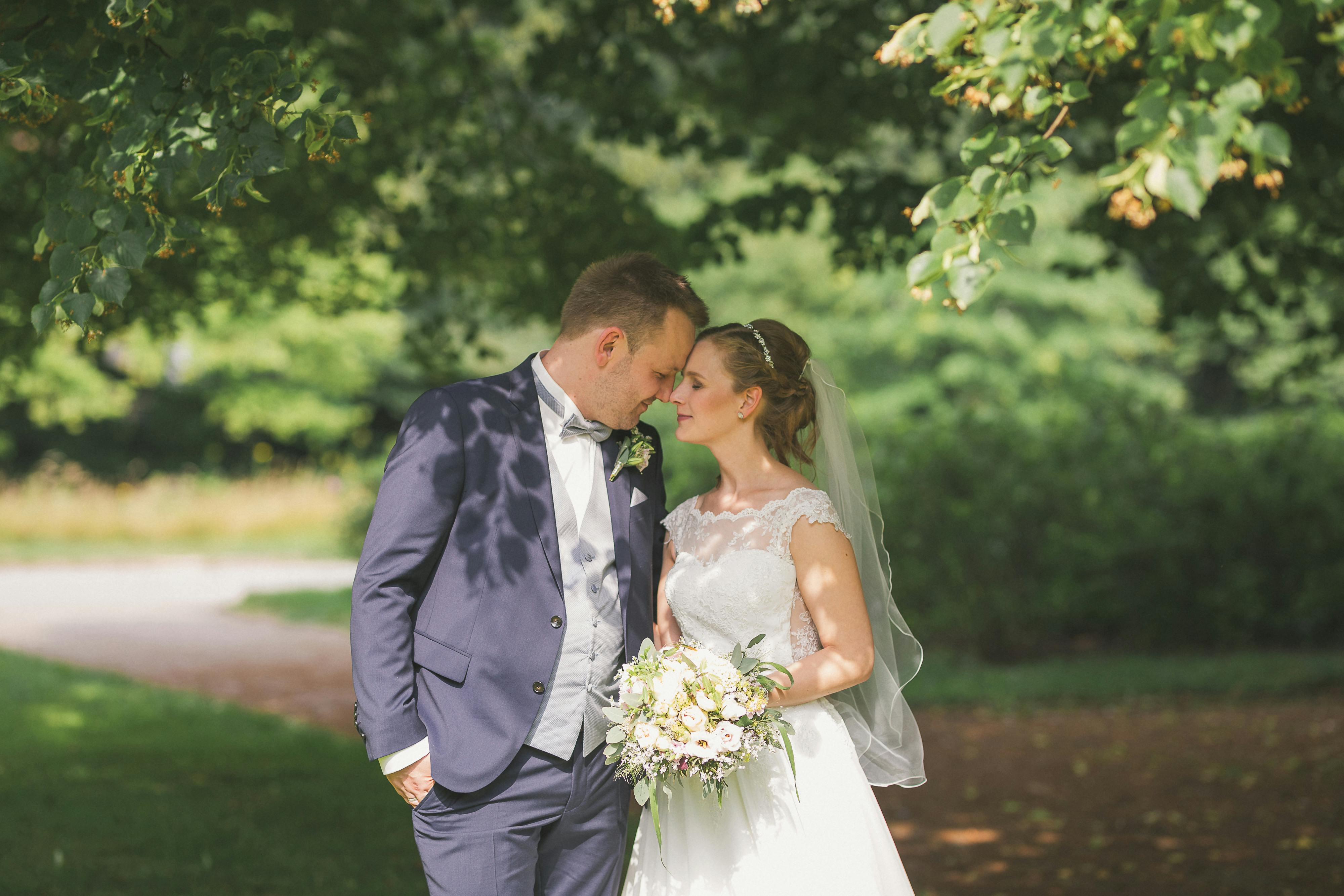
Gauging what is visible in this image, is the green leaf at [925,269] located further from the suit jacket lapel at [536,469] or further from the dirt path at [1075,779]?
the dirt path at [1075,779]

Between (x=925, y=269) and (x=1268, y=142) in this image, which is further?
(x=925, y=269)

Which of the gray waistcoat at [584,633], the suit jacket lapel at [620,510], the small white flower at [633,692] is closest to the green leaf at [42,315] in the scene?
the gray waistcoat at [584,633]

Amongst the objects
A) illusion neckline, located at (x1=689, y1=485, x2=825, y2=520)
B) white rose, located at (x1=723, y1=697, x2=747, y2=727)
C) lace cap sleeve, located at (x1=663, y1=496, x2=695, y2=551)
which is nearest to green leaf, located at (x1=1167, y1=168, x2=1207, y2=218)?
white rose, located at (x1=723, y1=697, x2=747, y2=727)

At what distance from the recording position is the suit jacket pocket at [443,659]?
2900mm

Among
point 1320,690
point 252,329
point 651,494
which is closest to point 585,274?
point 651,494

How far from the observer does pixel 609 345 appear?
3.15 metres

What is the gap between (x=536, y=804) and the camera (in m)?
2.95

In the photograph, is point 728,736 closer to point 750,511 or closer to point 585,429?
point 750,511

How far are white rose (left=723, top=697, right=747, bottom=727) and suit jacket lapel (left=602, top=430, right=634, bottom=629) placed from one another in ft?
1.30

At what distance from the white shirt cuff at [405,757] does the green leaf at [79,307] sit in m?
1.23

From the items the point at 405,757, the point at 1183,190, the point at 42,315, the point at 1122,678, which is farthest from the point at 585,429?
the point at 1122,678

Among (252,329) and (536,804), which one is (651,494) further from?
(252,329)

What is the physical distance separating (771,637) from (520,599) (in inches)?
29.6

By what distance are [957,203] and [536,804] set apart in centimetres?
178
